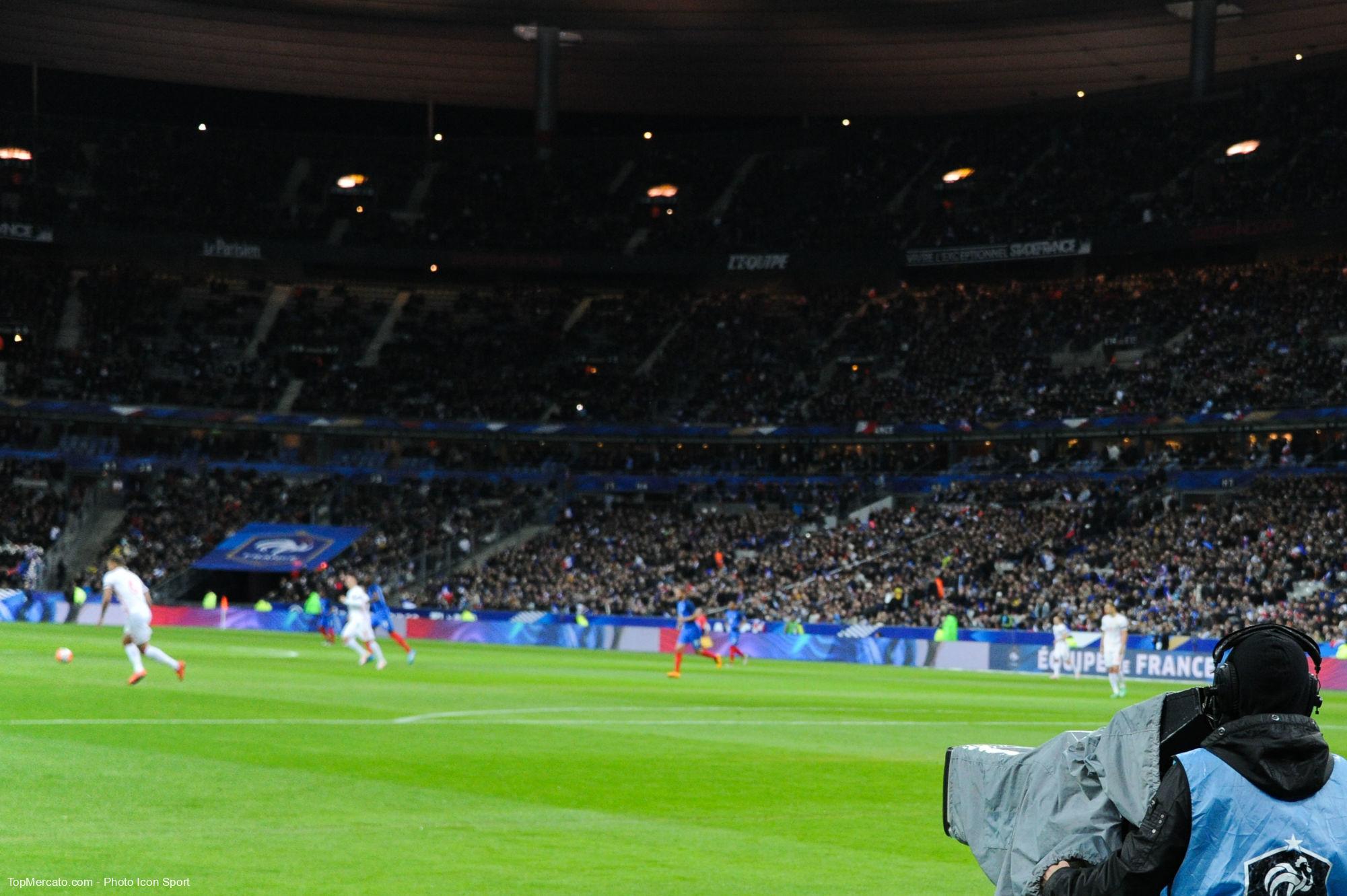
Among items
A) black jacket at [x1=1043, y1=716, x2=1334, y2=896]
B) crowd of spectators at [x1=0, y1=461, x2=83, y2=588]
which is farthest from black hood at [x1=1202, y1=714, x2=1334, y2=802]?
crowd of spectators at [x1=0, y1=461, x2=83, y2=588]

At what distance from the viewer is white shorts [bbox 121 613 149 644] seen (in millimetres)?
26172

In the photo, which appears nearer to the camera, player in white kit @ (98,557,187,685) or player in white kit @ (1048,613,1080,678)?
player in white kit @ (98,557,187,685)

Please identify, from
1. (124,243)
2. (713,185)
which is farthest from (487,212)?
(124,243)

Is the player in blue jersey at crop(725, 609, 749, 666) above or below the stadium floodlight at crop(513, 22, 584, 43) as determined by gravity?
below

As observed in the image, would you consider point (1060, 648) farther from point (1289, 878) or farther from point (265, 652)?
point (1289, 878)

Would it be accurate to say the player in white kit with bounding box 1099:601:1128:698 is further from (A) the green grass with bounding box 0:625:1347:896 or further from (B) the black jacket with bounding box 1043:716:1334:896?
(B) the black jacket with bounding box 1043:716:1334:896

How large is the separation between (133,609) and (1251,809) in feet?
77.3

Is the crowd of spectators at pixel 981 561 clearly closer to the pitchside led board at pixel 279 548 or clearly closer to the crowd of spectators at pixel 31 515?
the pitchside led board at pixel 279 548

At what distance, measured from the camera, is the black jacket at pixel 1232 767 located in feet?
15.5

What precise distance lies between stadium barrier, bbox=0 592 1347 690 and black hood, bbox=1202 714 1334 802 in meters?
36.5

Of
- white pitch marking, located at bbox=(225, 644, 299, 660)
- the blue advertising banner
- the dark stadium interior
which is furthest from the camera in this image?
the dark stadium interior

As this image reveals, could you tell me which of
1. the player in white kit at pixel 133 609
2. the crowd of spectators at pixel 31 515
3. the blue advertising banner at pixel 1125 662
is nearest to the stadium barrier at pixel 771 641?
the blue advertising banner at pixel 1125 662

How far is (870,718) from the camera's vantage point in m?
26.1

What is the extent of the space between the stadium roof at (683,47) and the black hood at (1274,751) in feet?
223
